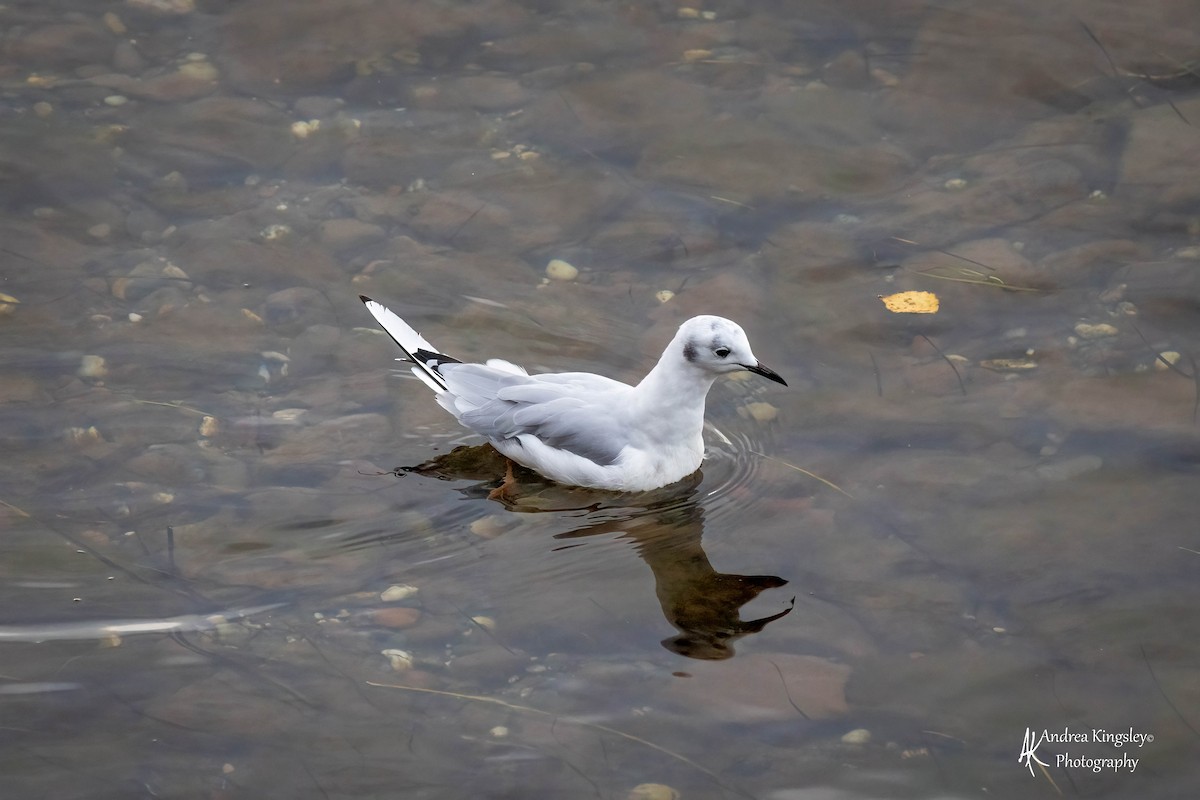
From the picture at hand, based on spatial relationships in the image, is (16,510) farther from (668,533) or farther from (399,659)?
(668,533)

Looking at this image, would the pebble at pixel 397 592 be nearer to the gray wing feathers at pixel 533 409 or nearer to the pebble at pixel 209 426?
the gray wing feathers at pixel 533 409

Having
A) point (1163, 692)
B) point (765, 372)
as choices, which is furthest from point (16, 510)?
point (1163, 692)

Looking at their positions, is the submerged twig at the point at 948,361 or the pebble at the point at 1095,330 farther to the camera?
the pebble at the point at 1095,330

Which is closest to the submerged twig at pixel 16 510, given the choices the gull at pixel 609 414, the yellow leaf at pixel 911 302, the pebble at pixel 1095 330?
the gull at pixel 609 414

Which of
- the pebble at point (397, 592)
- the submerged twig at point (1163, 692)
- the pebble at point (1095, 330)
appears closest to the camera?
the submerged twig at point (1163, 692)

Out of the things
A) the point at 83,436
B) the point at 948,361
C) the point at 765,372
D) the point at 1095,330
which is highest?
the point at 765,372

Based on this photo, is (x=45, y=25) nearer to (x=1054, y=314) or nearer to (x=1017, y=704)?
(x=1054, y=314)

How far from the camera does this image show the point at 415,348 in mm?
6750

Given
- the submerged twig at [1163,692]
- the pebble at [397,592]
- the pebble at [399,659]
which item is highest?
the pebble at [397,592]

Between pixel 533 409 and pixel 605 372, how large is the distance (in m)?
0.81

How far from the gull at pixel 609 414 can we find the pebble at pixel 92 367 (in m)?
1.88

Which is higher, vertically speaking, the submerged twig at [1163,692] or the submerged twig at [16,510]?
the submerged twig at [16,510]

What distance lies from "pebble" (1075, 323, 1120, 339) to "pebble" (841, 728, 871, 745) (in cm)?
300

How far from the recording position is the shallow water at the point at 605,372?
5.09 meters
